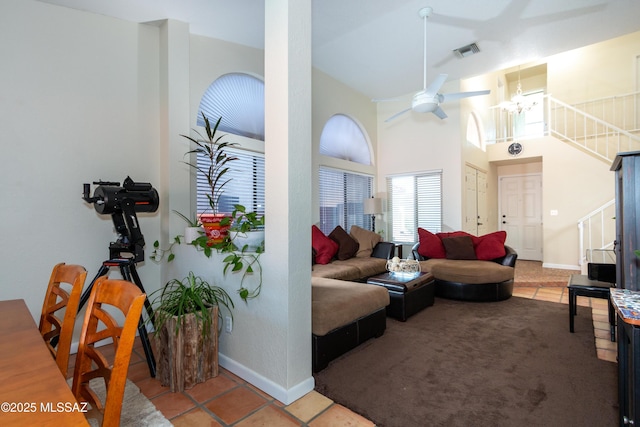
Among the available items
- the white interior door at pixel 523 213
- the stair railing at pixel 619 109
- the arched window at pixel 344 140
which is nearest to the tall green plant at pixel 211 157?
the arched window at pixel 344 140

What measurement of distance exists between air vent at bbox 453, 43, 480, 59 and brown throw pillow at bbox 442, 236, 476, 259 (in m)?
2.67

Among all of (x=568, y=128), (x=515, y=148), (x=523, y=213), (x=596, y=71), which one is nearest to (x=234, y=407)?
(x=515, y=148)

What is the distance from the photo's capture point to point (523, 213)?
7.38 metres

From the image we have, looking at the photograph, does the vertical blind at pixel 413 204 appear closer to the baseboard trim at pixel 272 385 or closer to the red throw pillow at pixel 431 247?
the red throw pillow at pixel 431 247

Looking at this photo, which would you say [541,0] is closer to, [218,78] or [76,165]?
[218,78]

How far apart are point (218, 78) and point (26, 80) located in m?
1.67

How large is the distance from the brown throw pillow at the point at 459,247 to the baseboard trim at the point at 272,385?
3.38m

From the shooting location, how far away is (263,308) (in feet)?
6.24

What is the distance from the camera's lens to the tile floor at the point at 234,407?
161 centimetres

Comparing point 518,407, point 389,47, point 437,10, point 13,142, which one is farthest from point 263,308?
point 389,47

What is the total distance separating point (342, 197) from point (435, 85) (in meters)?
2.57

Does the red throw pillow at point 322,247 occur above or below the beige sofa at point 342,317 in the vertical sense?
above

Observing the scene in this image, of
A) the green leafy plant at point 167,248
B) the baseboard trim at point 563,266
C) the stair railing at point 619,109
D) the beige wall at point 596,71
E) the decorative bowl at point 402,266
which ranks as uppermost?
the beige wall at point 596,71

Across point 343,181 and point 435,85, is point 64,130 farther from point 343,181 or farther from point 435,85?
point 343,181
